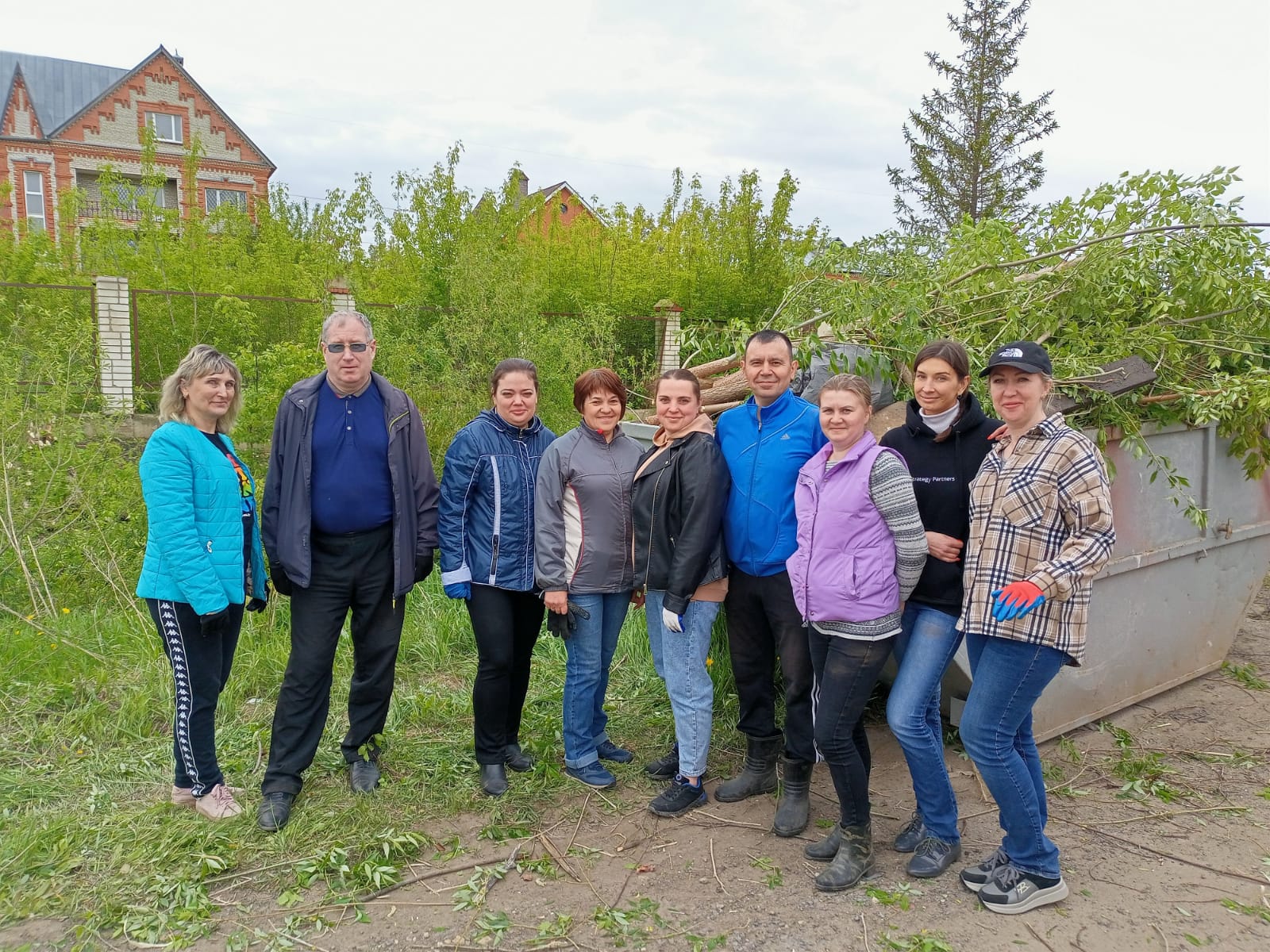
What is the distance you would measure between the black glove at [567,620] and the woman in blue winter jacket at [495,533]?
0.16m

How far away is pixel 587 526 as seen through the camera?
371cm

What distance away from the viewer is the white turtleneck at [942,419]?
3.11 metres

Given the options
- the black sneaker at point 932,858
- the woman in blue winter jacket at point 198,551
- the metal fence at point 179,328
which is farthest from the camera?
the metal fence at point 179,328

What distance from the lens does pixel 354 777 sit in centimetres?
383

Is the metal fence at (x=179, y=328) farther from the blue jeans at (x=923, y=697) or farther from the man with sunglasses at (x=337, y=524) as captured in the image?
the blue jeans at (x=923, y=697)

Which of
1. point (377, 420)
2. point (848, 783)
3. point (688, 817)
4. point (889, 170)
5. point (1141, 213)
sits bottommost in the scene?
point (688, 817)

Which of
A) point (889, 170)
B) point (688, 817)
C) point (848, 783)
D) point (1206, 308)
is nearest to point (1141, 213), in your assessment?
point (1206, 308)

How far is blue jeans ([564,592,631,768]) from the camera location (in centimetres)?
379

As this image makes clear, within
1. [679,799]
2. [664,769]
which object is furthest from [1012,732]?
[664,769]

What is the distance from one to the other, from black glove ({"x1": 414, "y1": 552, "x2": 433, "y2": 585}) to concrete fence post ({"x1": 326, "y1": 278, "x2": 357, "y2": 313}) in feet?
25.8

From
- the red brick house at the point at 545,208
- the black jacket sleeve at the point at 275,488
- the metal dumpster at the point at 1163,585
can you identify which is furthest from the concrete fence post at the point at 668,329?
the black jacket sleeve at the point at 275,488

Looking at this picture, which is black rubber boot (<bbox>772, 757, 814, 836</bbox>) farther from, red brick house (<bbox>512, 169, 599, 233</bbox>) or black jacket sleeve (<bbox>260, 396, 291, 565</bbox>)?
red brick house (<bbox>512, 169, 599, 233</bbox>)

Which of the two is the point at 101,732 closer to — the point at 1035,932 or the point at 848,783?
the point at 848,783

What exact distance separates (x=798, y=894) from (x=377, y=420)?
2.42m
